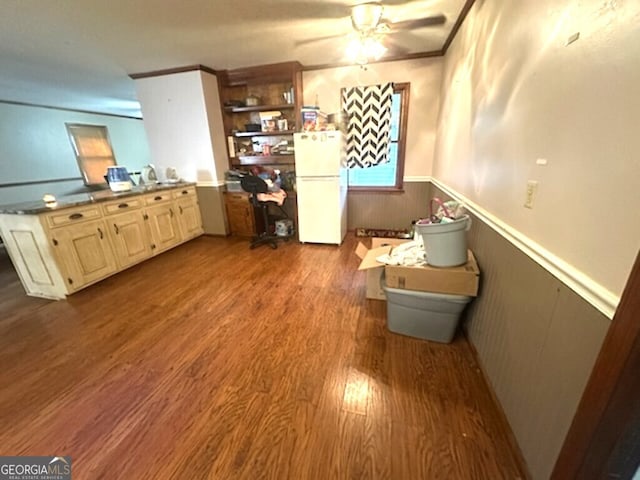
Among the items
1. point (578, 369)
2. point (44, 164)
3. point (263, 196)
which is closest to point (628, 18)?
point (578, 369)

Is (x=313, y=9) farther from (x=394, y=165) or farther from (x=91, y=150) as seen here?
(x=91, y=150)

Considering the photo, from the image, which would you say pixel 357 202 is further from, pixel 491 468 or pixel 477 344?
pixel 491 468

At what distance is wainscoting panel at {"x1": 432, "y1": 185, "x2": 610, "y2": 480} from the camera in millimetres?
819

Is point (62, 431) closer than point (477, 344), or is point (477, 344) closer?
point (62, 431)

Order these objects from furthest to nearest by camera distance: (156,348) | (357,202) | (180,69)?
(357,202), (180,69), (156,348)

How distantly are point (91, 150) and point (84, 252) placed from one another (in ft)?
16.4

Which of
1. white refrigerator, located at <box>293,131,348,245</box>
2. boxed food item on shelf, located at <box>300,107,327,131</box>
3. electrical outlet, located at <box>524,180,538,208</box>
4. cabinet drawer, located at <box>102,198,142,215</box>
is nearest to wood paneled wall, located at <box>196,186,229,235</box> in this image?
cabinet drawer, located at <box>102,198,142,215</box>

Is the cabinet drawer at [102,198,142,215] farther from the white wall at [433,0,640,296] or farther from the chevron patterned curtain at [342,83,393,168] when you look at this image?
the white wall at [433,0,640,296]

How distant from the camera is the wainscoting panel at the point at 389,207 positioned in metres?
3.80

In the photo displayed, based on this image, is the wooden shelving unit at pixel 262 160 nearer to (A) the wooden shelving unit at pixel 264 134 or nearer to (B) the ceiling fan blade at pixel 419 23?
(A) the wooden shelving unit at pixel 264 134

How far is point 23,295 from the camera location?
261cm

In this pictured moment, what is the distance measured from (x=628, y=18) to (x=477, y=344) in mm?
1553

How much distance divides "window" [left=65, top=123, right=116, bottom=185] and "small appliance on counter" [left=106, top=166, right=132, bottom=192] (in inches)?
160

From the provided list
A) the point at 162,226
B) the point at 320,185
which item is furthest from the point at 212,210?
the point at 320,185
